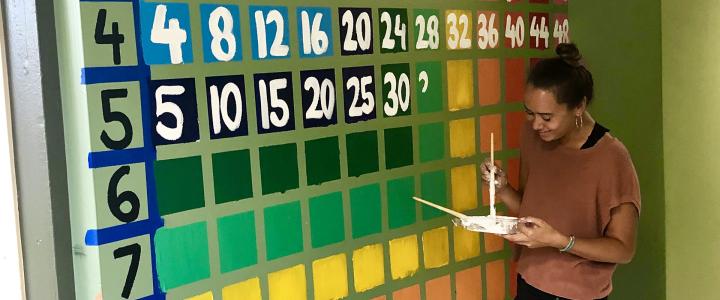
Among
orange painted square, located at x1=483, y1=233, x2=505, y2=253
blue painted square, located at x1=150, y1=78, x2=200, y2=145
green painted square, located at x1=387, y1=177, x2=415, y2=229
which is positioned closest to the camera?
blue painted square, located at x1=150, y1=78, x2=200, y2=145

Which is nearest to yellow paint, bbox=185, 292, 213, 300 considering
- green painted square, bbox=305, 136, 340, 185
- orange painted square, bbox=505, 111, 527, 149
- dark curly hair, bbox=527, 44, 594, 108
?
green painted square, bbox=305, 136, 340, 185

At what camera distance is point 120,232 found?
1.50m

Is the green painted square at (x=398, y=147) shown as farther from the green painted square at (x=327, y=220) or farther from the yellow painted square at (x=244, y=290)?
the yellow painted square at (x=244, y=290)

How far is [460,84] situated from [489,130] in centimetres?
22

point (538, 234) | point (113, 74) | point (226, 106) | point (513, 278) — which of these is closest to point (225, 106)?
point (226, 106)

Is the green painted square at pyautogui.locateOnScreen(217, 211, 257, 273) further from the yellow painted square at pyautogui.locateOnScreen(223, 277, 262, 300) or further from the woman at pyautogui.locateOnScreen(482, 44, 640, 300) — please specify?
the woman at pyautogui.locateOnScreen(482, 44, 640, 300)

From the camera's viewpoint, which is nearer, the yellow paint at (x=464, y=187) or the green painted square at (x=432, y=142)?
the green painted square at (x=432, y=142)

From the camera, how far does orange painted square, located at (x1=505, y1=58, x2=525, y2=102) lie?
7.97 feet

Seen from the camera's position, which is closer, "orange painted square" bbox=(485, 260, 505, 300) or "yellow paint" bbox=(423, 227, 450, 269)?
"yellow paint" bbox=(423, 227, 450, 269)

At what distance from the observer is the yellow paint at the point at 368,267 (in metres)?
1.99

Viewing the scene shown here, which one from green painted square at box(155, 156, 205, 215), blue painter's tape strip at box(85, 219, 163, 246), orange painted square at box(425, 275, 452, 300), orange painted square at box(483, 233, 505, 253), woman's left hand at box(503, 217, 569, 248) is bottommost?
orange painted square at box(425, 275, 452, 300)

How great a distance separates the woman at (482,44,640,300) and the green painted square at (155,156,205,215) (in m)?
0.80

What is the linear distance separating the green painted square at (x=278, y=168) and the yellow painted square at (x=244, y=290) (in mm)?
212

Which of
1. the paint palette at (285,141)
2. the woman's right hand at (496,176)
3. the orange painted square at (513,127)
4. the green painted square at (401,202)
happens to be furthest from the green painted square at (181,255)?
the orange painted square at (513,127)
